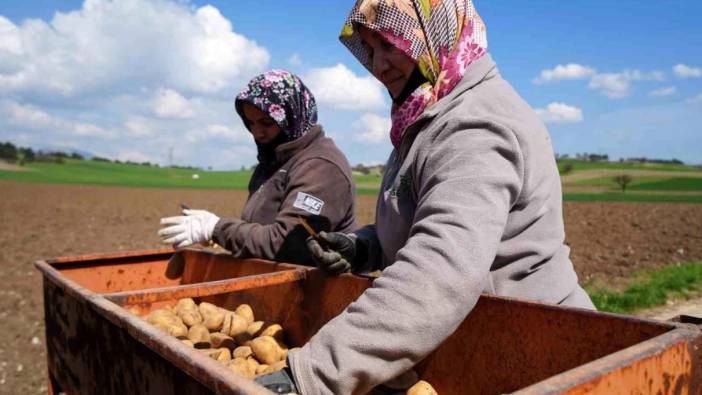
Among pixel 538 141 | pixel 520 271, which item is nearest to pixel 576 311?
pixel 520 271

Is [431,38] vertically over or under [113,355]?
over

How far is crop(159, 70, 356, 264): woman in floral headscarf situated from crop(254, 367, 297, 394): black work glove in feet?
6.19

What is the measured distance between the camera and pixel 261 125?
398 centimetres

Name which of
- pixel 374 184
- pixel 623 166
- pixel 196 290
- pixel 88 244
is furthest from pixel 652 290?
pixel 623 166

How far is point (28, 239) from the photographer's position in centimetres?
1259

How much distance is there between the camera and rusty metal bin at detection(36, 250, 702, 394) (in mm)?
1404

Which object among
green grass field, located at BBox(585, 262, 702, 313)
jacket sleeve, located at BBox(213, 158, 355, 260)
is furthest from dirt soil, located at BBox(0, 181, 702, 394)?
jacket sleeve, located at BBox(213, 158, 355, 260)

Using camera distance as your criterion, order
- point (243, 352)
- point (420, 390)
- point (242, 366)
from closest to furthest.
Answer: point (420, 390)
point (242, 366)
point (243, 352)

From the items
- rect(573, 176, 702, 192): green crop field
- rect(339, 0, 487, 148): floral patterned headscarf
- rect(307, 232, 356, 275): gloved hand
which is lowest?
rect(573, 176, 702, 192): green crop field

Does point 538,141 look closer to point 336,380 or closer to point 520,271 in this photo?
point 520,271

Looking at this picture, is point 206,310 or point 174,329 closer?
point 174,329

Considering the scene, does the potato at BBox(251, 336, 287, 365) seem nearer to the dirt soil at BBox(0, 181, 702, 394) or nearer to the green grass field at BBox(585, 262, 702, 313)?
the dirt soil at BBox(0, 181, 702, 394)

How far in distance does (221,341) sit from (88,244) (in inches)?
417

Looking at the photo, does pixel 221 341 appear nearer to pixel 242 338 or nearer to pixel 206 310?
pixel 242 338
